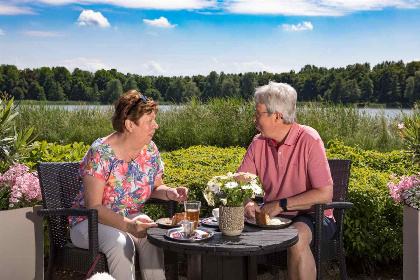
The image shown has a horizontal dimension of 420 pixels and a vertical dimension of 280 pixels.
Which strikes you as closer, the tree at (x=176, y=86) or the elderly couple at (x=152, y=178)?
the elderly couple at (x=152, y=178)

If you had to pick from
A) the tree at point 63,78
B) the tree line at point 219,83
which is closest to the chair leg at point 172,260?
the tree line at point 219,83

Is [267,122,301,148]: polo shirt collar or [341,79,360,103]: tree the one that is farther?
[341,79,360,103]: tree

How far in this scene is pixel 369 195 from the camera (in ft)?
13.3

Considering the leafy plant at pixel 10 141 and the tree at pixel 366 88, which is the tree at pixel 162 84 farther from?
the leafy plant at pixel 10 141

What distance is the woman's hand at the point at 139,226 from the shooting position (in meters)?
2.71

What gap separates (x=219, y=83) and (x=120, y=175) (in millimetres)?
23089

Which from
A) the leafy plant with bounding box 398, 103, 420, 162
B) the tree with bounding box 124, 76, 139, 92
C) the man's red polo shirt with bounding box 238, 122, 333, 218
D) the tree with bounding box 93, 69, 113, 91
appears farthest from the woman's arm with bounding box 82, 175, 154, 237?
the tree with bounding box 93, 69, 113, 91

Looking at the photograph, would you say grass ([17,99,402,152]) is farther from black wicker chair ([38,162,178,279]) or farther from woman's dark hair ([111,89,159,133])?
woman's dark hair ([111,89,159,133])

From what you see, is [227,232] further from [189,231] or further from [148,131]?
[148,131]

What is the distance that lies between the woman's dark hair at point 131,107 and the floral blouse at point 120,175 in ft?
0.59

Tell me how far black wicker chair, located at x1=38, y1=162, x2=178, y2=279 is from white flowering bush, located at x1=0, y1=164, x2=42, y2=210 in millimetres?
429

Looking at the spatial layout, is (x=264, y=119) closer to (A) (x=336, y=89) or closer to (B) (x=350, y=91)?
(A) (x=336, y=89)

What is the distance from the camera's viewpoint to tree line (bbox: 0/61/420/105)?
2569cm

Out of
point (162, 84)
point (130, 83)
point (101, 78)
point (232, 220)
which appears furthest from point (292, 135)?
point (101, 78)
